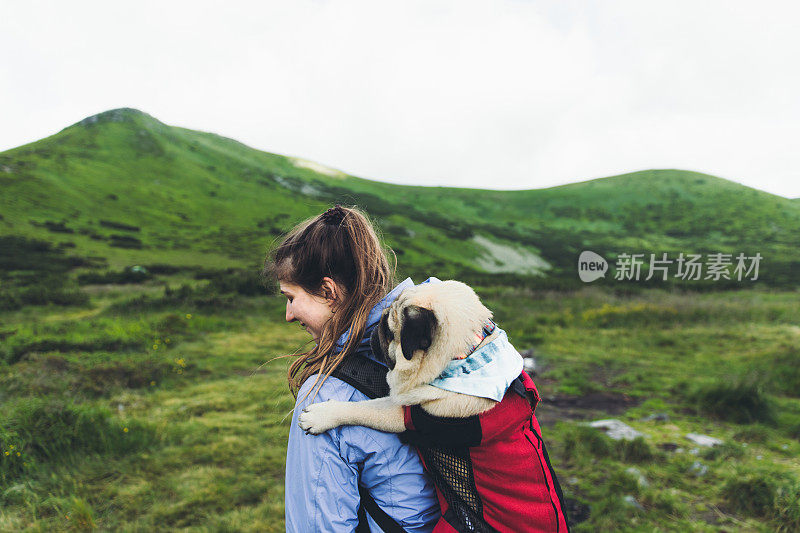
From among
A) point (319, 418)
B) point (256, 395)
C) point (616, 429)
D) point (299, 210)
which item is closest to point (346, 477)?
point (319, 418)

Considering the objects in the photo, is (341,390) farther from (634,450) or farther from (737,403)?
(737,403)

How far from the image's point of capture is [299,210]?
65.9 metres

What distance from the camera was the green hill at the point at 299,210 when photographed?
40781mm

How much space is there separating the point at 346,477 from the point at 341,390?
315 millimetres

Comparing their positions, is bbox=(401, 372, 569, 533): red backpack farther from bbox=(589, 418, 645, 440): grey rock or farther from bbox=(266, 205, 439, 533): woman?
bbox=(589, 418, 645, 440): grey rock

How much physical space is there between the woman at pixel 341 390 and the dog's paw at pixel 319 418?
0.11 ft

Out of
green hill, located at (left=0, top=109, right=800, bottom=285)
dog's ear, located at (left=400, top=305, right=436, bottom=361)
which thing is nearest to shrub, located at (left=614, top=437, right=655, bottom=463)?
dog's ear, located at (left=400, top=305, right=436, bottom=361)

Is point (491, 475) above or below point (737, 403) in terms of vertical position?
above

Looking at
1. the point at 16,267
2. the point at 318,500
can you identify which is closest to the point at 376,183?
the point at 16,267

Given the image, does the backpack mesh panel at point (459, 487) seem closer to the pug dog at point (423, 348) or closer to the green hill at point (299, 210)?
the pug dog at point (423, 348)

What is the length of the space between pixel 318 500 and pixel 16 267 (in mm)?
32847

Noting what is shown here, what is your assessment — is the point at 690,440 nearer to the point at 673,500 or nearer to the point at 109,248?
the point at 673,500

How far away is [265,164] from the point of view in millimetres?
96938

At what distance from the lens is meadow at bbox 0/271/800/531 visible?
4.30m
